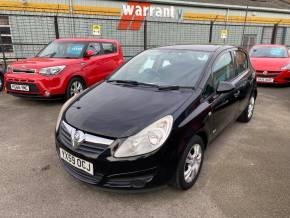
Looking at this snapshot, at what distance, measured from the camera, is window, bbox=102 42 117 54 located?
6.91 m

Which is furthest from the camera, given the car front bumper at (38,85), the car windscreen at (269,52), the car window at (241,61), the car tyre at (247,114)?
the car windscreen at (269,52)

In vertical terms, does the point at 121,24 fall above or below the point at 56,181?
above

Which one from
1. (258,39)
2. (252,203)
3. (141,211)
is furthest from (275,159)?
(258,39)

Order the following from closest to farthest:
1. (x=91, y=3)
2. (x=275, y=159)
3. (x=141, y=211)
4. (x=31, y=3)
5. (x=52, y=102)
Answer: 1. (x=141, y=211)
2. (x=275, y=159)
3. (x=52, y=102)
4. (x=31, y=3)
5. (x=91, y=3)

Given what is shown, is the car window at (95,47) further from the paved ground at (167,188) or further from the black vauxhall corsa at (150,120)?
the black vauxhall corsa at (150,120)

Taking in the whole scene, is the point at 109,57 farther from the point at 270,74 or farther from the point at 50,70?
the point at 270,74

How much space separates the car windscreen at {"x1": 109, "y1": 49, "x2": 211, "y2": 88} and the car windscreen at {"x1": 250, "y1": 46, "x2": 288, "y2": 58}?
245 inches

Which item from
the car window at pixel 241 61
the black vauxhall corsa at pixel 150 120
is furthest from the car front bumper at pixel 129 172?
the car window at pixel 241 61

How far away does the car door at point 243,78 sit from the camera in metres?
3.88

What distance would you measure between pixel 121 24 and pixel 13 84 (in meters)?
10.1

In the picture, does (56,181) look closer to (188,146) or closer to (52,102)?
(188,146)

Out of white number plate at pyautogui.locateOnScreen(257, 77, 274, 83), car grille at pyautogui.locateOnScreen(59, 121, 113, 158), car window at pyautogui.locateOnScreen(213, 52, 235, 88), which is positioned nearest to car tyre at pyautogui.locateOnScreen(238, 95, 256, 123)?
car window at pyautogui.locateOnScreen(213, 52, 235, 88)

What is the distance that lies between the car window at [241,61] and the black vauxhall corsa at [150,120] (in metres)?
0.56

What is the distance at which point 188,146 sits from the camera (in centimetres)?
244
